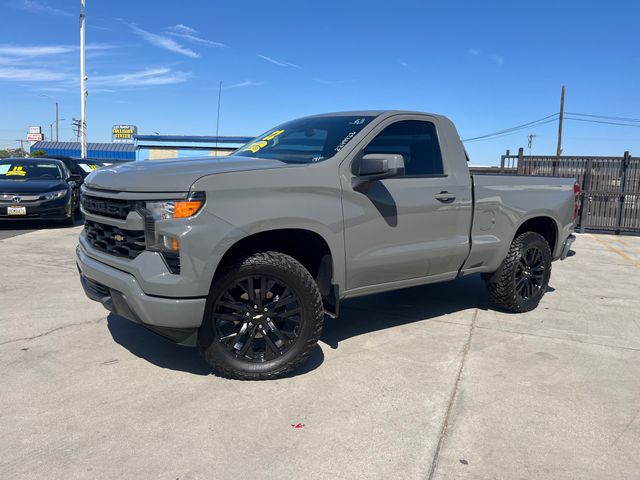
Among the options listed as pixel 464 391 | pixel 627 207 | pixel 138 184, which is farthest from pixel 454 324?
pixel 627 207

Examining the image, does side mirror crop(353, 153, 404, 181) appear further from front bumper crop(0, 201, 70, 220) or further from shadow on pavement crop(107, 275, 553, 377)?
front bumper crop(0, 201, 70, 220)

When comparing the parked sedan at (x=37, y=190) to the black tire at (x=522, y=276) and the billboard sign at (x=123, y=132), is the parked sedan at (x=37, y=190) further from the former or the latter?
the billboard sign at (x=123, y=132)

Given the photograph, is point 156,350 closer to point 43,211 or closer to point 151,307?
point 151,307

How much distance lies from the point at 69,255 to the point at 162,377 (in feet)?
17.9

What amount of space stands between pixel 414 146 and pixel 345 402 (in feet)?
8.00

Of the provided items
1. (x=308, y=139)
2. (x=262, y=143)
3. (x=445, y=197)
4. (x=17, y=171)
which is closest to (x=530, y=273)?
(x=445, y=197)

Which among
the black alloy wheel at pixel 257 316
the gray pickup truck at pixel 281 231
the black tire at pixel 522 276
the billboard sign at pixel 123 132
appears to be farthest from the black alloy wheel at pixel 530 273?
the billboard sign at pixel 123 132

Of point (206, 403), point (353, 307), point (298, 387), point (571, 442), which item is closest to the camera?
point (571, 442)

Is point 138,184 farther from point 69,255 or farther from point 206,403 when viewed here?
point 69,255

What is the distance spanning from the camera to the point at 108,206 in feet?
12.1

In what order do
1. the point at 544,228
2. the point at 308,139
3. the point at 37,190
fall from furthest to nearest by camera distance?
1. the point at 37,190
2. the point at 544,228
3. the point at 308,139

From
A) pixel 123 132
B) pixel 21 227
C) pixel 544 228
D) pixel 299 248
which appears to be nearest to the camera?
pixel 299 248

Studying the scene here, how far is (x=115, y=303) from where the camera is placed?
3.60m

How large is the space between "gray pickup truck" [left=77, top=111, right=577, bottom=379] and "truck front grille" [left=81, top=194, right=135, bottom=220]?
0.01 metres
